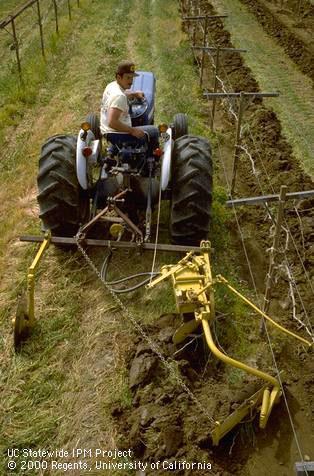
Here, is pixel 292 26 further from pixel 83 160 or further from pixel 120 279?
pixel 120 279

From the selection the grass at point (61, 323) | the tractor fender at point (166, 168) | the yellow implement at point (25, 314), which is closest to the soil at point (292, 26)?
the grass at point (61, 323)

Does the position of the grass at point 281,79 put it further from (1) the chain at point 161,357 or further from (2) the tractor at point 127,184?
(1) the chain at point 161,357

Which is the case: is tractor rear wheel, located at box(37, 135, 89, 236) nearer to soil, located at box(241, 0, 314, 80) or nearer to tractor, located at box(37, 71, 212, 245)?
tractor, located at box(37, 71, 212, 245)

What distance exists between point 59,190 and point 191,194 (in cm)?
115

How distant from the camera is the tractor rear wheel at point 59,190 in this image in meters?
4.71

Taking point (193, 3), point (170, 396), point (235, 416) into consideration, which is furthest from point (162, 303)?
point (193, 3)

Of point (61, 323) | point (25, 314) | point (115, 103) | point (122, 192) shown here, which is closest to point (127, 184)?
point (122, 192)

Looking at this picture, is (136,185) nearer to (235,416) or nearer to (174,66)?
(235,416)

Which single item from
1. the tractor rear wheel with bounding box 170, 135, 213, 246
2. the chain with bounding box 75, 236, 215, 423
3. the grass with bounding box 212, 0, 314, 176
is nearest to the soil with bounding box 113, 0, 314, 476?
the chain with bounding box 75, 236, 215, 423

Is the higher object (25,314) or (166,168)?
(166,168)

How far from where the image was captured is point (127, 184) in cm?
480

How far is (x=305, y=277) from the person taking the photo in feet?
16.6

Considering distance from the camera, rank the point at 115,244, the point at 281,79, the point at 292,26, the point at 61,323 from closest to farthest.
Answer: the point at 61,323 < the point at 115,244 < the point at 281,79 < the point at 292,26

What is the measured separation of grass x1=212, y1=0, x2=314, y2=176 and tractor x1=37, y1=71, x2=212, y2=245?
2.65 m
